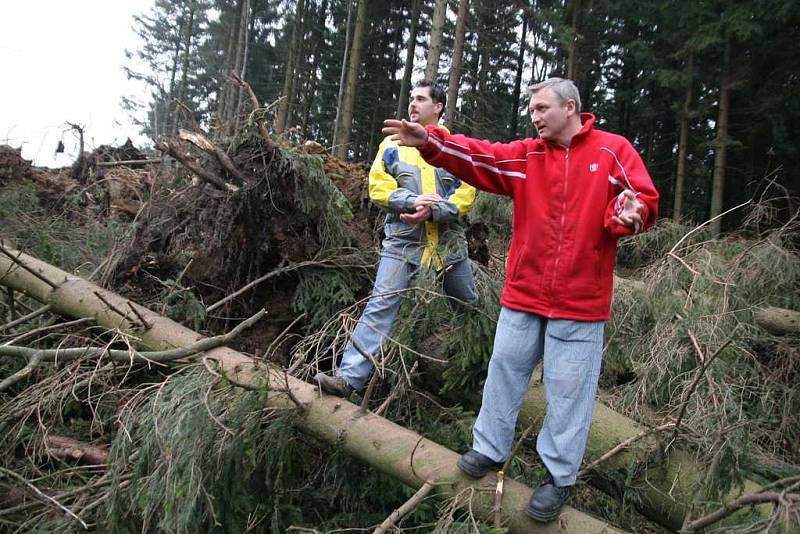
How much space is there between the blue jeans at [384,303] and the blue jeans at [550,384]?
0.68m

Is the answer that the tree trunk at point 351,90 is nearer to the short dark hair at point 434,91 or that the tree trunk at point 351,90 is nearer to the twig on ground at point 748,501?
the short dark hair at point 434,91

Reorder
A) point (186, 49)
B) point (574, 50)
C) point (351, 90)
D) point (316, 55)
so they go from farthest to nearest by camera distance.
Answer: point (186, 49)
point (316, 55)
point (574, 50)
point (351, 90)

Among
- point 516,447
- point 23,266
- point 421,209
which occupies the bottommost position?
point 516,447

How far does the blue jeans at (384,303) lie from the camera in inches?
108

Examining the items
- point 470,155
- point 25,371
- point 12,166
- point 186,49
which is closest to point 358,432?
point 470,155

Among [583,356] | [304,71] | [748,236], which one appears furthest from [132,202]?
[304,71]

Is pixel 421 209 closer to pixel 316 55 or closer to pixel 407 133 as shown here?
pixel 407 133

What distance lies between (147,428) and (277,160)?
200 cm

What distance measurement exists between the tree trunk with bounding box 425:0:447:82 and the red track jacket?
7.31 m

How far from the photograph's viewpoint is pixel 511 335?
2252 millimetres

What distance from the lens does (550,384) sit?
2.13m

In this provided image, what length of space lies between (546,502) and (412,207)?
1623mm

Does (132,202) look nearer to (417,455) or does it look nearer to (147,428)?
(147,428)

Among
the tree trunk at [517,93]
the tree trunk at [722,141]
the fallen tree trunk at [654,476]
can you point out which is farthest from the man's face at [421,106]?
the tree trunk at [517,93]
